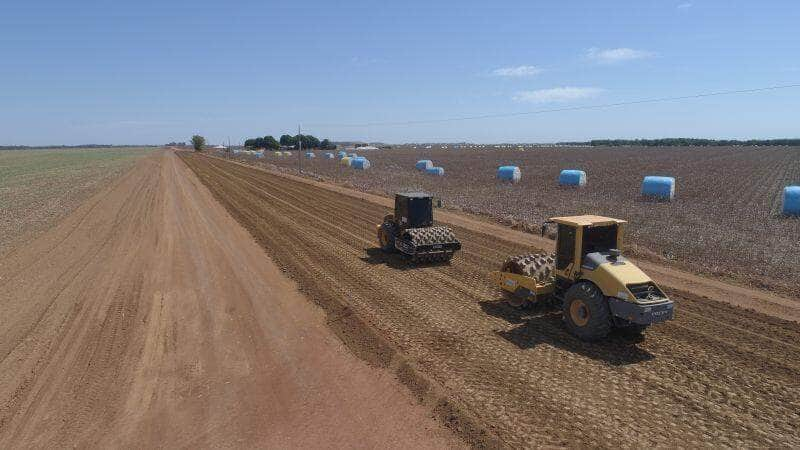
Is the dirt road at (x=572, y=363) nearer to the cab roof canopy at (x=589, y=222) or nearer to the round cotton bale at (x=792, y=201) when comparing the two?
the cab roof canopy at (x=589, y=222)

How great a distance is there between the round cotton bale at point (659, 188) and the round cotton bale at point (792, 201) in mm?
6553

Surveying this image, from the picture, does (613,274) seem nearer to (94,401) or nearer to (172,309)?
(94,401)

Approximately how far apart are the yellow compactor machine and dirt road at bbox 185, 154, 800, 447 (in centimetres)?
51

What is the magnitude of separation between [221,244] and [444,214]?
11708 millimetres

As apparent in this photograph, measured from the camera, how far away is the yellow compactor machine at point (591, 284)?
8.79m

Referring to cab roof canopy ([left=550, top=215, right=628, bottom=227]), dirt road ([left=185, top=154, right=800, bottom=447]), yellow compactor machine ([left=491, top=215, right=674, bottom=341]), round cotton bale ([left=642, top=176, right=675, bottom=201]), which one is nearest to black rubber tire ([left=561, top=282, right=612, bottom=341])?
yellow compactor machine ([left=491, top=215, right=674, bottom=341])

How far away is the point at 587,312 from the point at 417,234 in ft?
21.7

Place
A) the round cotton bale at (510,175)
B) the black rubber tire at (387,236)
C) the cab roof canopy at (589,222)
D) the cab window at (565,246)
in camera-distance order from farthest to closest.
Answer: the round cotton bale at (510,175) < the black rubber tire at (387,236) < the cab window at (565,246) < the cab roof canopy at (589,222)

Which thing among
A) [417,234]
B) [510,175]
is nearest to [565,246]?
[417,234]

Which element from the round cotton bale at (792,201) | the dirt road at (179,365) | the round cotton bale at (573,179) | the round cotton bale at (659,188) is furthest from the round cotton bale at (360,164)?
the dirt road at (179,365)

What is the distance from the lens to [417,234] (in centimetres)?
1497

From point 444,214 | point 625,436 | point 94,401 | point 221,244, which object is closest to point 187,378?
point 94,401

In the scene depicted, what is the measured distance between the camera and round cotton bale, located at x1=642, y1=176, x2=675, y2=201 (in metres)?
29.4

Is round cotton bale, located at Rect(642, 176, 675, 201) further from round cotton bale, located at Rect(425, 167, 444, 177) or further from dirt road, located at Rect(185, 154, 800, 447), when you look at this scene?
round cotton bale, located at Rect(425, 167, 444, 177)
